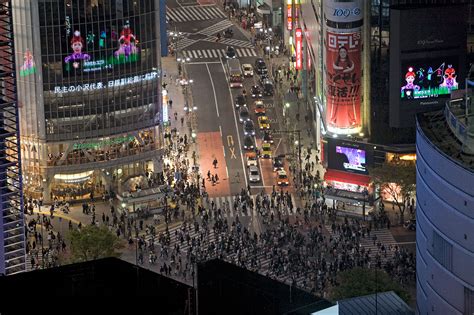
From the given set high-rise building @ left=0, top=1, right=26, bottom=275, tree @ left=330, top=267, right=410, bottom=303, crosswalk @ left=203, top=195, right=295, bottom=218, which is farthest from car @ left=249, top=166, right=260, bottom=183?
high-rise building @ left=0, top=1, right=26, bottom=275

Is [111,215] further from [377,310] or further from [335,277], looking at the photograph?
[377,310]

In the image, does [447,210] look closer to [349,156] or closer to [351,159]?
[351,159]

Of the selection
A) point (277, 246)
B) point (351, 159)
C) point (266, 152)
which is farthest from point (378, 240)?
point (266, 152)

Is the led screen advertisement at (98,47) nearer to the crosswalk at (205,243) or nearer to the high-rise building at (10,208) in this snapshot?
the crosswalk at (205,243)

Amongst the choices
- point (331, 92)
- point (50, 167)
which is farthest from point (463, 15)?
point (50, 167)

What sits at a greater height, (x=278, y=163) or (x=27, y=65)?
(x=27, y=65)

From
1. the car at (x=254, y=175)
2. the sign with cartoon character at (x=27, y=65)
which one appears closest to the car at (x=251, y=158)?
the car at (x=254, y=175)
